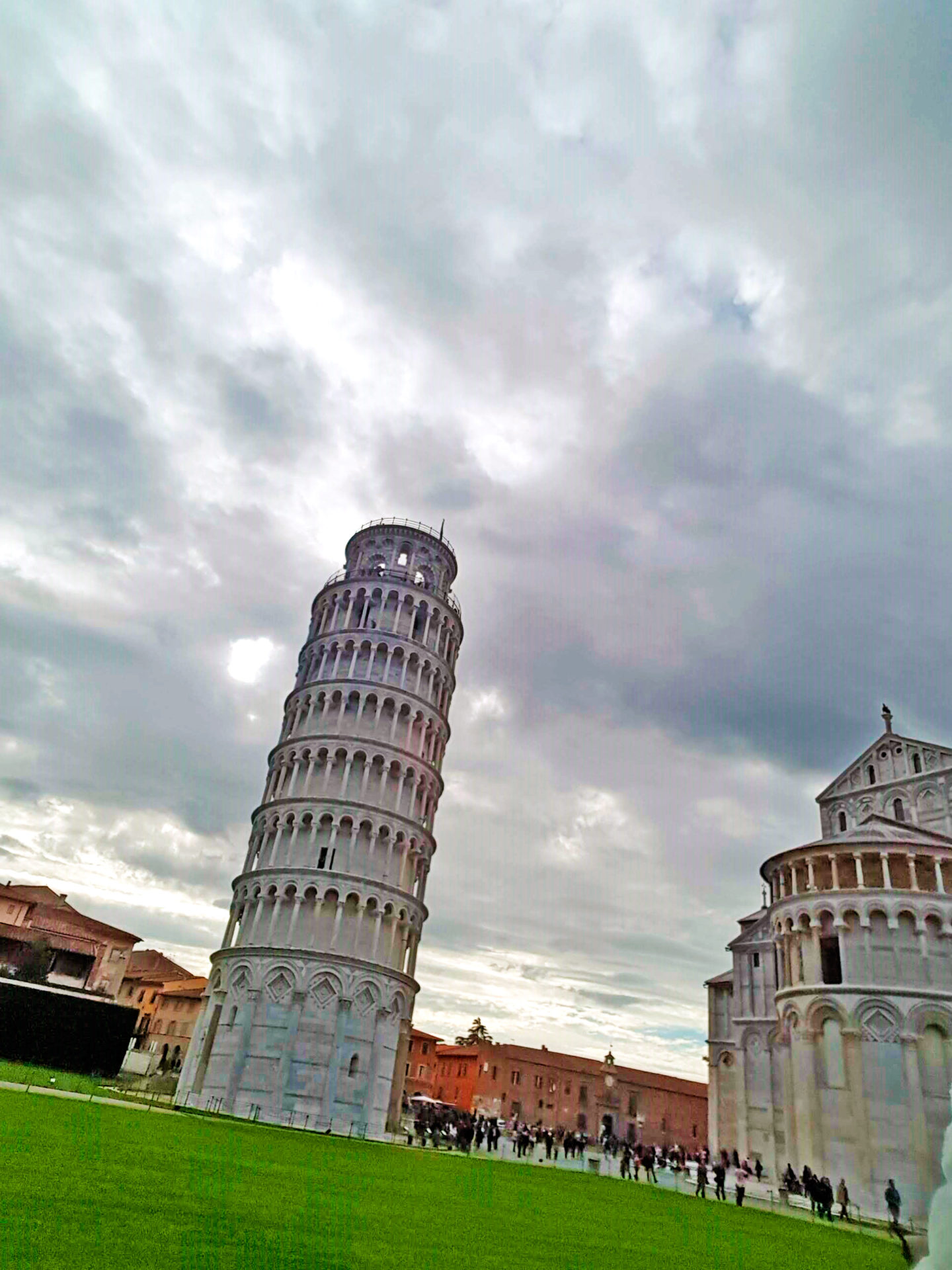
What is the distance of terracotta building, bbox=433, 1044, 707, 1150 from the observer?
242 ft

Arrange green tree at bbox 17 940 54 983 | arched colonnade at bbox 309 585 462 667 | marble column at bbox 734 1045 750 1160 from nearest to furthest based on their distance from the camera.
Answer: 1. marble column at bbox 734 1045 750 1160
2. arched colonnade at bbox 309 585 462 667
3. green tree at bbox 17 940 54 983

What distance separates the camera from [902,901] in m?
38.2

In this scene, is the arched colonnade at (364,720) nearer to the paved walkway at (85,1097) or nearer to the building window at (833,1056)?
the paved walkway at (85,1097)

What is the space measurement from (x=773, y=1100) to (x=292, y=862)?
3008cm

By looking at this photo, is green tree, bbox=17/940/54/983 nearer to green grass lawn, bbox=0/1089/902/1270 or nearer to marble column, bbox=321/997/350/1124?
marble column, bbox=321/997/350/1124

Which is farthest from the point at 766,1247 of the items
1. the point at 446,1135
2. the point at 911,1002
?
the point at 446,1135

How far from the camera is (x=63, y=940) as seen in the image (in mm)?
63750

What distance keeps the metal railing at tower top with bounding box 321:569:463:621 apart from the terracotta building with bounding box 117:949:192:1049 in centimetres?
4709

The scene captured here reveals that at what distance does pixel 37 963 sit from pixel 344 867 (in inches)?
1268

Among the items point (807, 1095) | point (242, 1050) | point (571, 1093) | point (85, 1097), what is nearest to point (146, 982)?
point (571, 1093)

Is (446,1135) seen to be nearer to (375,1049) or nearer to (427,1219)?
(375,1049)

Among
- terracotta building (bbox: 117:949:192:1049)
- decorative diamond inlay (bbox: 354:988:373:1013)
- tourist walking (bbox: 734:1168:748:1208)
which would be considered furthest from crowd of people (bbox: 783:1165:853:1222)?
terracotta building (bbox: 117:949:192:1049)

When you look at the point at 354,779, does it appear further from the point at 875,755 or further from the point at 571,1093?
the point at 571,1093

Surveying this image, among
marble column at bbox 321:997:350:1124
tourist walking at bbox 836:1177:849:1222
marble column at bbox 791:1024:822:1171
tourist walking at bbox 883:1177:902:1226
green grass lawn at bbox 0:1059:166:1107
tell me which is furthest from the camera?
marble column at bbox 321:997:350:1124
